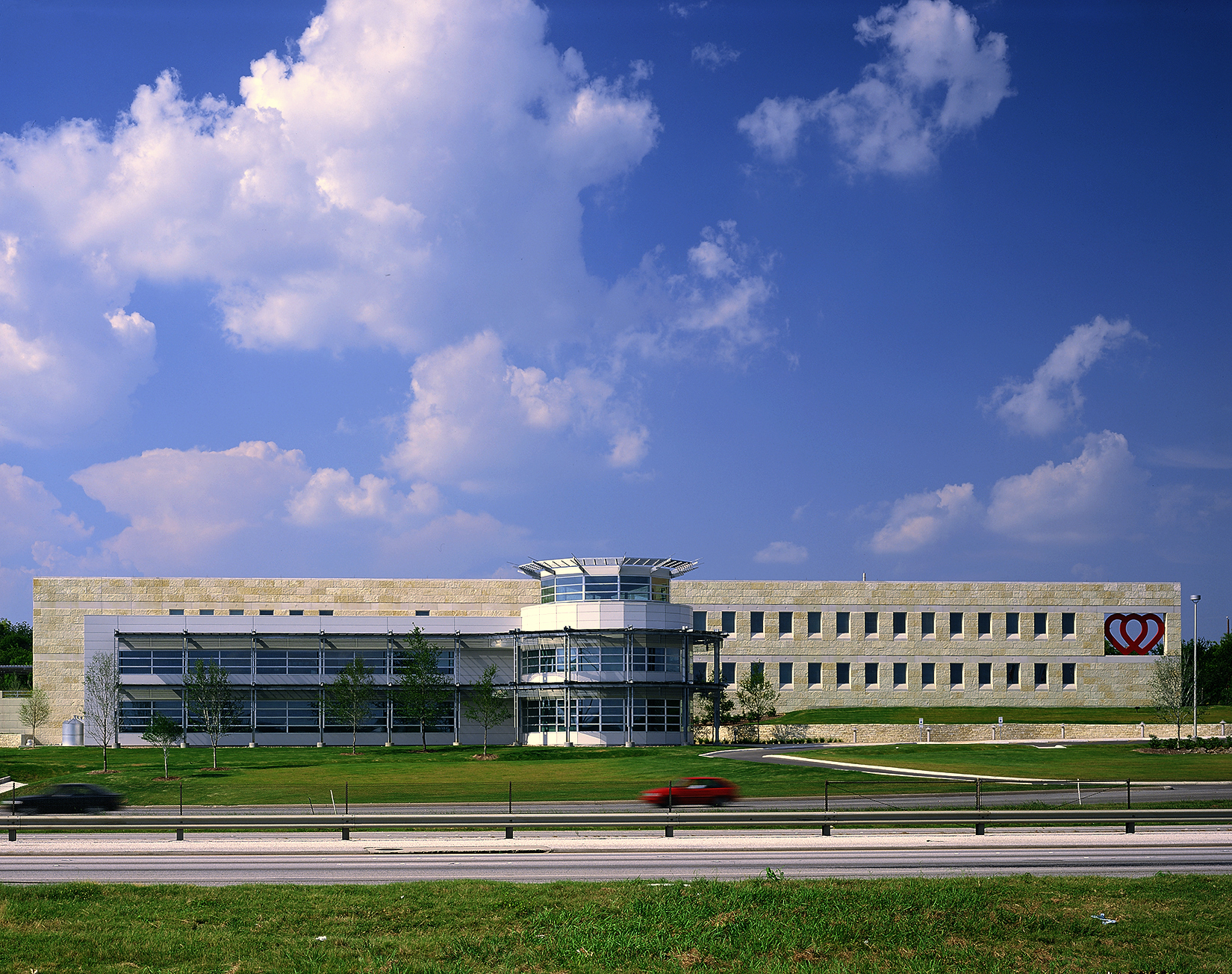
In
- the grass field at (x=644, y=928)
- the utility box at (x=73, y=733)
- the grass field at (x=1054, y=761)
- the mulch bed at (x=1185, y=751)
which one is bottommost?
the utility box at (x=73, y=733)

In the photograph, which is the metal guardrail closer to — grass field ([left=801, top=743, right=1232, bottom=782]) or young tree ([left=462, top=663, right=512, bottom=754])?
grass field ([left=801, top=743, right=1232, bottom=782])

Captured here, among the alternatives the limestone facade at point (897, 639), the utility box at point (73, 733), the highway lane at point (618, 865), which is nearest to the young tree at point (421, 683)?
the limestone facade at point (897, 639)

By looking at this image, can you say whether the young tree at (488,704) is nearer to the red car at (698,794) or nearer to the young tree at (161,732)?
the young tree at (161,732)

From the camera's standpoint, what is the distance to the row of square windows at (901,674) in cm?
9200

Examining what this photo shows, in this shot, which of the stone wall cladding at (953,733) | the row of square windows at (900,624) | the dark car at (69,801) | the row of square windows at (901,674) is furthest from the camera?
the row of square windows at (900,624)

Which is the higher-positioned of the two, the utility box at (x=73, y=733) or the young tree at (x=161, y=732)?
the young tree at (x=161, y=732)

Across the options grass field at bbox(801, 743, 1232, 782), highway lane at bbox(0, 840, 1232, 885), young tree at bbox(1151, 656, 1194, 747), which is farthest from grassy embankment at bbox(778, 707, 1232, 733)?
highway lane at bbox(0, 840, 1232, 885)

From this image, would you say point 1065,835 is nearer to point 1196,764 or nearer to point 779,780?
point 779,780

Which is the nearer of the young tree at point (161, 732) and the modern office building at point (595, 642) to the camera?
the young tree at point (161, 732)

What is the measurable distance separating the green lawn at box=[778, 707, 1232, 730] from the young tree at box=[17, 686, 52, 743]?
2247 inches

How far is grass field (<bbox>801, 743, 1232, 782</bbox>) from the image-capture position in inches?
1913

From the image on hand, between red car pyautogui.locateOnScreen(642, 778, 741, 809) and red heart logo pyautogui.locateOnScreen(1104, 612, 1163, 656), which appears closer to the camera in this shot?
red car pyautogui.locateOnScreen(642, 778, 741, 809)

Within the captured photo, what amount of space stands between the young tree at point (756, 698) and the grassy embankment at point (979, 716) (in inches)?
51.7

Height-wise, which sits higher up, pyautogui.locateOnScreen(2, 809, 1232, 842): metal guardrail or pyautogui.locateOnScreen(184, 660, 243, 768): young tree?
pyautogui.locateOnScreen(2, 809, 1232, 842): metal guardrail
